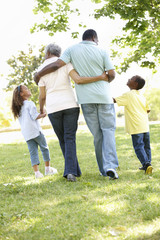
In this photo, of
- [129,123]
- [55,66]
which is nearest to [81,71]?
[55,66]

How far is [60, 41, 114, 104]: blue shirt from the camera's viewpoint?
15.9 ft

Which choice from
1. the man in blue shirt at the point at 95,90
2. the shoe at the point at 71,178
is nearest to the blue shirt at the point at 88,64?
the man in blue shirt at the point at 95,90

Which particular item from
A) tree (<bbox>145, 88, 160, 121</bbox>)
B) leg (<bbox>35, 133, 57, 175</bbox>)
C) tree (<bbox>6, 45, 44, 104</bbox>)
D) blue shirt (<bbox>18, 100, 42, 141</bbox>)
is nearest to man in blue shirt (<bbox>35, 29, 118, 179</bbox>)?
blue shirt (<bbox>18, 100, 42, 141</bbox>)

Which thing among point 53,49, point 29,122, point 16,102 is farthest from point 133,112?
point 16,102

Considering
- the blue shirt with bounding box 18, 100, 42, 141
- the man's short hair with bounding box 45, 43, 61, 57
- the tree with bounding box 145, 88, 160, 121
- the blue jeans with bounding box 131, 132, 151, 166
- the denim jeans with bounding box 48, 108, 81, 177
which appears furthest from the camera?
the tree with bounding box 145, 88, 160, 121

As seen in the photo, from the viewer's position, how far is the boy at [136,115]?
17.8 feet

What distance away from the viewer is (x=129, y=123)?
18.1 ft

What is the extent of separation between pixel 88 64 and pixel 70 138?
1.12 m

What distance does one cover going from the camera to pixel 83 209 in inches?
132

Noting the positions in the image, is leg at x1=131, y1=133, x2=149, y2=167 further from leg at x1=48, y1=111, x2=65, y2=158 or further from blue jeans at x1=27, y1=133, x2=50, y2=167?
blue jeans at x1=27, y1=133, x2=50, y2=167

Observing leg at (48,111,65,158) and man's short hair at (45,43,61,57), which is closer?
leg at (48,111,65,158)

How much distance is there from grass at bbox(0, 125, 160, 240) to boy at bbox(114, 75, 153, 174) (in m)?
0.40

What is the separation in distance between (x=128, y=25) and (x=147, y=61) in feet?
18.3

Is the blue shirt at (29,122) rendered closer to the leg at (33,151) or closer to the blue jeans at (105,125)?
the leg at (33,151)
